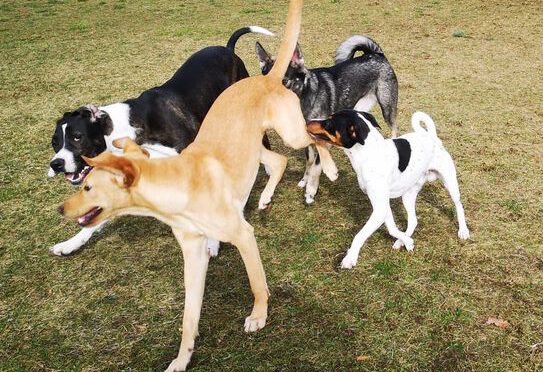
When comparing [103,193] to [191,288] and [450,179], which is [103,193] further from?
[450,179]

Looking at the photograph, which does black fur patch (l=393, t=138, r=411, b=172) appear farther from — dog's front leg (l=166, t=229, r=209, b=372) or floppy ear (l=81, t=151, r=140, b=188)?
floppy ear (l=81, t=151, r=140, b=188)

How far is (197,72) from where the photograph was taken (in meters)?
5.34

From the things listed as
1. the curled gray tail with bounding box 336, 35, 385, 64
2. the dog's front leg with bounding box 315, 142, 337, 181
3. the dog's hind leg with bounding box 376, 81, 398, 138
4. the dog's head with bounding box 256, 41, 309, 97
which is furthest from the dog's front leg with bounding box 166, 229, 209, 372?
the curled gray tail with bounding box 336, 35, 385, 64

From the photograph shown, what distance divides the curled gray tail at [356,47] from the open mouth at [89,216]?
386 cm

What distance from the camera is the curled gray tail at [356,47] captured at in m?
5.96

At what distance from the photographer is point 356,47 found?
6.13 m

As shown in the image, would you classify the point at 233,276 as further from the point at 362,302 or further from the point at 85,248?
the point at 85,248

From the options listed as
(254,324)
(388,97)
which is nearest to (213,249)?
(254,324)

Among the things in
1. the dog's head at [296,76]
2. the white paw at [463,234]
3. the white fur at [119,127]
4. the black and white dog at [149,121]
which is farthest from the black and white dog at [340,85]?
the white fur at [119,127]

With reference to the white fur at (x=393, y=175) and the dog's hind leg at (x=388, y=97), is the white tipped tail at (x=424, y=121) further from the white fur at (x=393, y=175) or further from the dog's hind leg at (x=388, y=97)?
the dog's hind leg at (x=388, y=97)

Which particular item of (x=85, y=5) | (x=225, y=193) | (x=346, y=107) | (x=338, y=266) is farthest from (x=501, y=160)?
(x=85, y=5)

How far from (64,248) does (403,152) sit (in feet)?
9.33

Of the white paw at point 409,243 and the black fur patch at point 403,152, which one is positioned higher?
the black fur patch at point 403,152

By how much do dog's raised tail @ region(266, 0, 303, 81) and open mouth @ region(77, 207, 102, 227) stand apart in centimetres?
189
